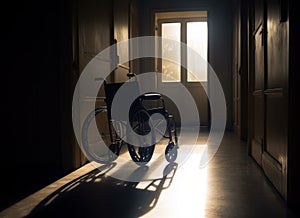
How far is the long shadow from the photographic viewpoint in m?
1.87

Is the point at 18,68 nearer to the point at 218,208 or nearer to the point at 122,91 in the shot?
the point at 122,91

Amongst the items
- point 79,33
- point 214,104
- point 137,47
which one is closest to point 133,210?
point 79,33

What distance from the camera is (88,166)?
3273mm

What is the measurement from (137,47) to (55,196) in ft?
15.8

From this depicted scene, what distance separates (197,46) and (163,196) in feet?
21.1

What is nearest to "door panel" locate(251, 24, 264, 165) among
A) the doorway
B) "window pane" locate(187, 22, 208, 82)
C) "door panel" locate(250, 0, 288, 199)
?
"door panel" locate(250, 0, 288, 199)

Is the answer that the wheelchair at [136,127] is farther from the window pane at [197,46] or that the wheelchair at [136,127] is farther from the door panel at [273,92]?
the window pane at [197,46]

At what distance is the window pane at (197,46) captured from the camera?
8219 mm

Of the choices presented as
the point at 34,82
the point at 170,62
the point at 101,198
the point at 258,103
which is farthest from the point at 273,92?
the point at 170,62

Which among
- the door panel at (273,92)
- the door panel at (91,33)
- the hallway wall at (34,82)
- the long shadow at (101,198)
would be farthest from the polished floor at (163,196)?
the door panel at (91,33)

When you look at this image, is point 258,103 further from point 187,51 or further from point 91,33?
point 187,51

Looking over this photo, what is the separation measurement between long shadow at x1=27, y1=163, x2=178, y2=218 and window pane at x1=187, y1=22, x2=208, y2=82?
5.59 metres

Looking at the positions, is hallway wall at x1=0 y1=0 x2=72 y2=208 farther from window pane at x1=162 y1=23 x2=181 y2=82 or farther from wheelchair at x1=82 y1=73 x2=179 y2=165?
window pane at x1=162 y1=23 x2=181 y2=82

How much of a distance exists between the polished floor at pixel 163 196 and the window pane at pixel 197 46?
5209mm
